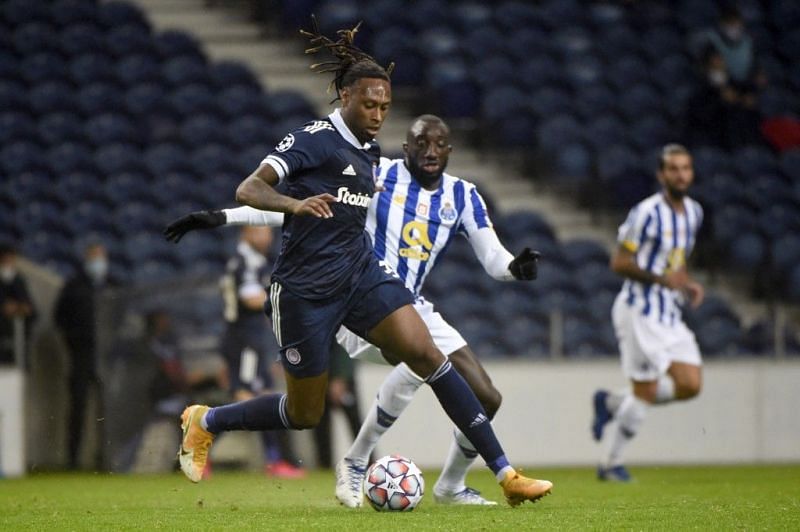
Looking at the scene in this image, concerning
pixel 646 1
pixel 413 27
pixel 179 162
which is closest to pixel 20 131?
pixel 179 162

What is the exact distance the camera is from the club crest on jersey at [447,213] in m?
7.91

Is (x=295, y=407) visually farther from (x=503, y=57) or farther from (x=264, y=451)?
(x=503, y=57)

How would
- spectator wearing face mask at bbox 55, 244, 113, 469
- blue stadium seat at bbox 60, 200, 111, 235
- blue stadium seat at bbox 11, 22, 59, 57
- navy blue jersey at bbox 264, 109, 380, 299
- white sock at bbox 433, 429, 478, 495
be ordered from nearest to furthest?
1. navy blue jersey at bbox 264, 109, 380, 299
2. white sock at bbox 433, 429, 478, 495
3. spectator wearing face mask at bbox 55, 244, 113, 469
4. blue stadium seat at bbox 60, 200, 111, 235
5. blue stadium seat at bbox 11, 22, 59, 57

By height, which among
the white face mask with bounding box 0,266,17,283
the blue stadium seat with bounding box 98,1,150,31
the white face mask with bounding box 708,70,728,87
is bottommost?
the white face mask with bounding box 0,266,17,283

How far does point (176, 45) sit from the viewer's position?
52.7 feet

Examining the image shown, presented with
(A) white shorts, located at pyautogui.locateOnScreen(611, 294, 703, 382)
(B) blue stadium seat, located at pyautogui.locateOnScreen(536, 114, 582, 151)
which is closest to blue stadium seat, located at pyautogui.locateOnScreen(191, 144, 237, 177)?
(B) blue stadium seat, located at pyautogui.locateOnScreen(536, 114, 582, 151)

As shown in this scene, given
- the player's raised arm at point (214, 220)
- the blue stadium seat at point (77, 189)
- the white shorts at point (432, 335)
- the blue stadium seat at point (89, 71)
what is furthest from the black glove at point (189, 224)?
the blue stadium seat at point (89, 71)

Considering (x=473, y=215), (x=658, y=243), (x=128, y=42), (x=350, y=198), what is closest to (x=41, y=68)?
(x=128, y=42)

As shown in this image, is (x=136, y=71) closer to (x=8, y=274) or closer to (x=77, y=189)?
(x=77, y=189)

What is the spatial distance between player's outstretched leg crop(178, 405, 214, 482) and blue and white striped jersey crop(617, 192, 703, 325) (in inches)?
160

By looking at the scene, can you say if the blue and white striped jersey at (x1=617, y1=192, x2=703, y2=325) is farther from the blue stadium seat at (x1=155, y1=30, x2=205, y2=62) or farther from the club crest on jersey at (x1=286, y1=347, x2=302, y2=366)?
the blue stadium seat at (x1=155, y1=30, x2=205, y2=62)

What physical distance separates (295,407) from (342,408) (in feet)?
18.3

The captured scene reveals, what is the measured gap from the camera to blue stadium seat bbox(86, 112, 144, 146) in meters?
15.2

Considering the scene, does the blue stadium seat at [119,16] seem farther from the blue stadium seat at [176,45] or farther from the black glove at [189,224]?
the black glove at [189,224]
